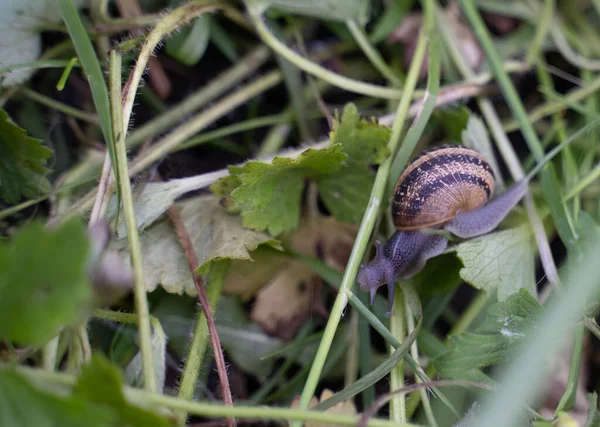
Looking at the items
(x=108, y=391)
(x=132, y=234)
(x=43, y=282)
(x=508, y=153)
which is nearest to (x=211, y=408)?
(x=108, y=391)

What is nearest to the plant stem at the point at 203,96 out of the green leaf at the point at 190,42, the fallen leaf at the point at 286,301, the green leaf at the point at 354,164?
the green leaf at the point at 190,42

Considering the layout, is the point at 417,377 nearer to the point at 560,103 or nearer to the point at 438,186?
the point at 438,186

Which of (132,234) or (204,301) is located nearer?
(132,234)

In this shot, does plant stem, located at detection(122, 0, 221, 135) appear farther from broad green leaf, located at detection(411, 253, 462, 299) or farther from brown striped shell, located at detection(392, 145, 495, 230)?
broad green leaf, located at detection(411, 253, 462, 299)

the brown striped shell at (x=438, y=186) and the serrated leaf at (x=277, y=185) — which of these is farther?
the brown striped shell at (x=438, y=186)

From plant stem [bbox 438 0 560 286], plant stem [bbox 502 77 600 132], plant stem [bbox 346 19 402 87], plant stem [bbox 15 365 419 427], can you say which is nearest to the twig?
plant stem [bbox 15 365 419 427]

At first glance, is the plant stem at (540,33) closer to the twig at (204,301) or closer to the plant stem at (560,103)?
the plant stem at (560,103)
